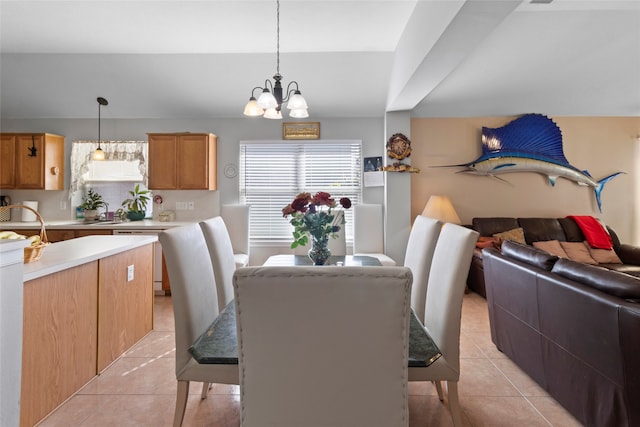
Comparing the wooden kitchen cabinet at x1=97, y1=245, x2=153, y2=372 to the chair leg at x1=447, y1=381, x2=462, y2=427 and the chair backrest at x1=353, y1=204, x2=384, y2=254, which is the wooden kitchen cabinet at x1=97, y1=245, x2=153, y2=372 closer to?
the chair leg at x1=447, y1=381, x2=462, y2=427

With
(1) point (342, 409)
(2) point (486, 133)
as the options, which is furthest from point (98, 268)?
(2) point (486, 133)

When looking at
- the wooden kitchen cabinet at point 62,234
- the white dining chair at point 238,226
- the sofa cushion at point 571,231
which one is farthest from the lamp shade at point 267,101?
the sofa cushion at point 571,231

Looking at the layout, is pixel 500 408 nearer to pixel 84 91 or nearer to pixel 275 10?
pixel 275 10

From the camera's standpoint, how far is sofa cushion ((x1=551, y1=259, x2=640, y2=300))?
141 centimetres

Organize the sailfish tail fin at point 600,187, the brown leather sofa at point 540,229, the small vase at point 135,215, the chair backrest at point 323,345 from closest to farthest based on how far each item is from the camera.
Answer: the chair backrest at point 323,345 < the brown leather sofa at point 540,229 < the small vase at point 135,215 < the sailfish tail fin at point 600,187

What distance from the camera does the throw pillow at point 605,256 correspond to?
3906 millimetres

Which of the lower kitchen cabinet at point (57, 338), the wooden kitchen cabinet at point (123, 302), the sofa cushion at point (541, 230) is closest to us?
the lower kitchen cabinet at point (57, 338)

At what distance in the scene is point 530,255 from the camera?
6.87ft

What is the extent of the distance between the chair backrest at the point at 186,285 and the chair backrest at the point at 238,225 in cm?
229

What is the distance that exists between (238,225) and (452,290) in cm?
307

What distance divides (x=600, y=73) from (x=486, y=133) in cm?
137

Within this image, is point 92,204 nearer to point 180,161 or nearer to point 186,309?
point 180,161

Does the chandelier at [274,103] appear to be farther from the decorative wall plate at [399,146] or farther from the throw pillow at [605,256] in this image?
the throw pillow at [605,256]

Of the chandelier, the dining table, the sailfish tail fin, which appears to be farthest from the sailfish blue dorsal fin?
the dining table
